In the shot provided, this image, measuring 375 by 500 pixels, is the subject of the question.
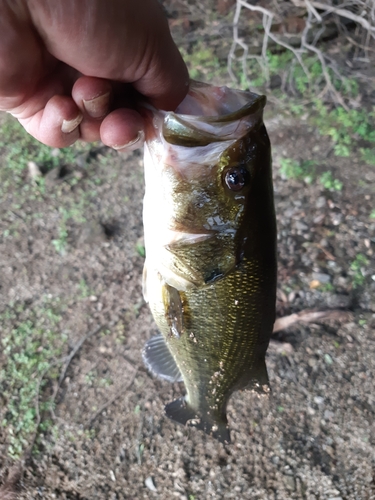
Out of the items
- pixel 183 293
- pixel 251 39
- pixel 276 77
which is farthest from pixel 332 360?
pixel 251 39

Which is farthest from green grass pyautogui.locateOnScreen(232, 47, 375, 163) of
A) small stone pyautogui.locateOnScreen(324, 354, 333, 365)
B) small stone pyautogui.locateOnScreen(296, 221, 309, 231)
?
small stone pyautogui.locateOnScreen(324, 354, 333, 365)

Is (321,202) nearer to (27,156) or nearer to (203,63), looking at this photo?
(203,63)

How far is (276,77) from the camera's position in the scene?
4.36m

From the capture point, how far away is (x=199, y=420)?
6.38 feet

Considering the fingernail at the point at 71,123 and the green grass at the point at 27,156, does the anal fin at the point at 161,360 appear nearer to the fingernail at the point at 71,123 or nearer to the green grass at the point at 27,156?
the fingernail at the point at 71,123

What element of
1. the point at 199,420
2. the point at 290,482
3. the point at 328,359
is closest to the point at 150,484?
the point at 199,420

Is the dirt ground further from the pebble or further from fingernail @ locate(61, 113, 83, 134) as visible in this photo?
fingernail @ locate(61, 113, 83, 134)

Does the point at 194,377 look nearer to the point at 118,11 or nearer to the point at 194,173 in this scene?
the point at 194,173

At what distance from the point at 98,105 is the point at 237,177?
0.55m

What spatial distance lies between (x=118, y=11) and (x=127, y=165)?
2.70 m

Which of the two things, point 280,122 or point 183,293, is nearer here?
point 183,293

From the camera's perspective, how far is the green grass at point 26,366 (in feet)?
8.43

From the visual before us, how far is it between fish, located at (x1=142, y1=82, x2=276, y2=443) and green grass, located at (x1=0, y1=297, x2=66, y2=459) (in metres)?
1.49

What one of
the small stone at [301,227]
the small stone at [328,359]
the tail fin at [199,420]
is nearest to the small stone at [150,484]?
the tail fin at [199,420]
